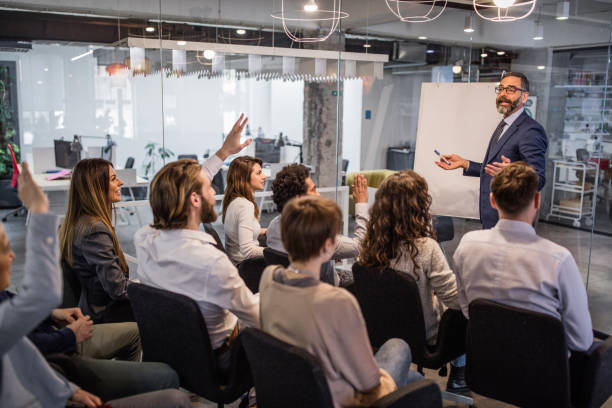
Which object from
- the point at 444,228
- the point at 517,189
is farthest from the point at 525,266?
the point at 444,228

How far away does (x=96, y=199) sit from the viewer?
270 centimetres

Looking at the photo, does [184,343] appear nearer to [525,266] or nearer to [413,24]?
[525,266]

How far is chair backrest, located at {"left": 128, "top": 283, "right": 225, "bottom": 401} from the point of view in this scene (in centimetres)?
194

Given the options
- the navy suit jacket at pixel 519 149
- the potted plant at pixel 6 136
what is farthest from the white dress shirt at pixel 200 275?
the potted plant at pixel 6 136

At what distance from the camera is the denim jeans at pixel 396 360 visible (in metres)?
1.93

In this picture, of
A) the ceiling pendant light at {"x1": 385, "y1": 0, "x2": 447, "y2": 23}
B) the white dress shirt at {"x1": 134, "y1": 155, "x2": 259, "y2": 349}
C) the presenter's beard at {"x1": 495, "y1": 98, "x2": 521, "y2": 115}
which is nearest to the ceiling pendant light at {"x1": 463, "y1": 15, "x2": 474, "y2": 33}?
the ceiling pendant light at {"x1": 385, "y1": 0, "x2": 447, "y2": 23}

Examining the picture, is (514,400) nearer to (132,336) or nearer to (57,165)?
(132,336)

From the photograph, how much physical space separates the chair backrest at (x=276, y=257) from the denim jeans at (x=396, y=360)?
724 mm

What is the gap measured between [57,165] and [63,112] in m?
0.75

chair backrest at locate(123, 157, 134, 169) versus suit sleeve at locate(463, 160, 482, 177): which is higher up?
suit sleeve at locate(463, 160, 482, 177)

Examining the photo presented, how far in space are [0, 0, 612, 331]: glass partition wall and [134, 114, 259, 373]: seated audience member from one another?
303cm

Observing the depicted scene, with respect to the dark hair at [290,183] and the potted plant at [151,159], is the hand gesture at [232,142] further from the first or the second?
the potted plant at [151,159]

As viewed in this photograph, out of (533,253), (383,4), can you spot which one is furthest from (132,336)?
(383,4)

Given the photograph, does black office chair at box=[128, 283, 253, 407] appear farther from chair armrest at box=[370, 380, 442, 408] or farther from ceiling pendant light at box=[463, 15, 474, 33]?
ceiling pendant light at box=[463, 15, 474, 33]
